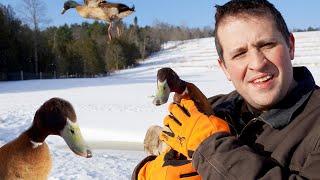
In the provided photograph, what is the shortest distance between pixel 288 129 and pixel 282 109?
75 mm

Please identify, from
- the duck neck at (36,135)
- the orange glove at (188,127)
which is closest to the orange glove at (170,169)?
the orange glove at (188,127)

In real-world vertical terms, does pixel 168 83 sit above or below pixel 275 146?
above

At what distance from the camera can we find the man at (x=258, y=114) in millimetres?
1385

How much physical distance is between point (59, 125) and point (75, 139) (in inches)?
6.7

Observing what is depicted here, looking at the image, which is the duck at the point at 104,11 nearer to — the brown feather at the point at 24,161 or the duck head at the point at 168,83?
the duck head at the point at 168,83

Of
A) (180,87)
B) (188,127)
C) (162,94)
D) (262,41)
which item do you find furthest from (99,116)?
(262,41)

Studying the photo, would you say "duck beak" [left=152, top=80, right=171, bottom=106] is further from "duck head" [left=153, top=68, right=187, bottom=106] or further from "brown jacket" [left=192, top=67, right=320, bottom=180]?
"brown jacket" [left=192, top=67, right=320, bottom=180]

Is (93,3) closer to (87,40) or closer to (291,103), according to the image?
(87,40)

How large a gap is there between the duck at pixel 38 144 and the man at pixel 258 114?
0.37 m

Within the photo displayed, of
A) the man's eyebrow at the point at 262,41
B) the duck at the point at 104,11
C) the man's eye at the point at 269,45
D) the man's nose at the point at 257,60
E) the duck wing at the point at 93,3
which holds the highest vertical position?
the duck wing at the point at 93,3

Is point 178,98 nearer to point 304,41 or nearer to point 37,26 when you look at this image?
point 37,26

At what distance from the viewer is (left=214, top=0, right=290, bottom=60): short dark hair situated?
1.53m

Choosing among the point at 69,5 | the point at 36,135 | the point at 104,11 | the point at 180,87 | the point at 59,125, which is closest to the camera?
the point at 104,11

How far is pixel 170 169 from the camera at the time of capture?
163cm
